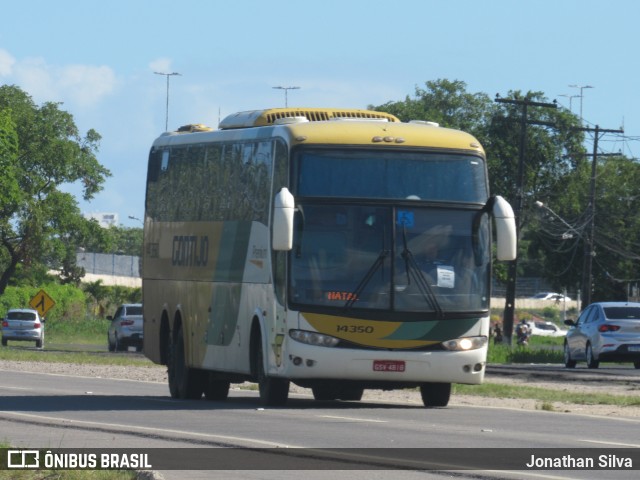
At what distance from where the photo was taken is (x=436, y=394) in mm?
23828

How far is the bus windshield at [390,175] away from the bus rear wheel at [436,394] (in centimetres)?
279

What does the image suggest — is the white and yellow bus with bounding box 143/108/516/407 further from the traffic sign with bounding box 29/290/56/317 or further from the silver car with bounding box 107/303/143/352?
the traffic sign with bounding box 29/290/56/317

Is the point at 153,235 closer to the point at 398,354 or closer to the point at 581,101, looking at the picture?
the point at 398,354

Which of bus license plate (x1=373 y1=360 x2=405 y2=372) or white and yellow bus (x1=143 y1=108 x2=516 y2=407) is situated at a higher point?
white and yellow bus (x1=143 y1=108 x2=516 y2=407)

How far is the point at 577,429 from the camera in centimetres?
1894

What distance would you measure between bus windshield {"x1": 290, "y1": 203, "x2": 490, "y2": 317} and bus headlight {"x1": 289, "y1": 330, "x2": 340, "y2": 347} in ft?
1.11

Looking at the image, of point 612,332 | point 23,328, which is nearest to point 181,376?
point 612,332

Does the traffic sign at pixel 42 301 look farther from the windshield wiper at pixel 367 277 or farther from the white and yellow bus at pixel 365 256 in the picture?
the windshield wiper at pixel 367 277

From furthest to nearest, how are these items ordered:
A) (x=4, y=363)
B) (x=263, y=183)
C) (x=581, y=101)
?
(x=581, y=101)
(x=4, y=363)
(x=263, y=183)

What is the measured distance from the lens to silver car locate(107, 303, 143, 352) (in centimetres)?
6294

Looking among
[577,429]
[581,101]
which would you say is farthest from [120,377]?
[581,101]

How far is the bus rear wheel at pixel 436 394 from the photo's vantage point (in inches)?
934

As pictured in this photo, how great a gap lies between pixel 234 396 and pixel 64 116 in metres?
87.2

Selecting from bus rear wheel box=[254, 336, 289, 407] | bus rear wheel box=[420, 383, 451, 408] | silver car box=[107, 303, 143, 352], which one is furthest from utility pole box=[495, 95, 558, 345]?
bus rear wheel box=[254, 336, 289, 407]
